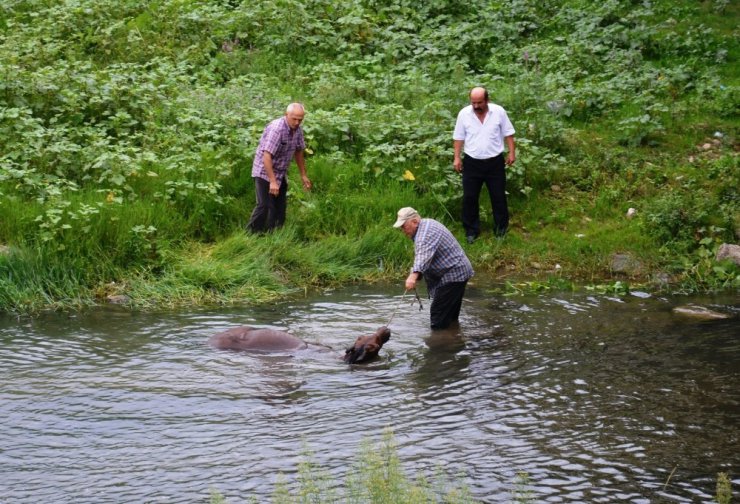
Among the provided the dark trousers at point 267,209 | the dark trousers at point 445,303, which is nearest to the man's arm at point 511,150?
the dark trousers at point 267,209

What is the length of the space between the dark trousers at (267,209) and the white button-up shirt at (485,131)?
2590 mm

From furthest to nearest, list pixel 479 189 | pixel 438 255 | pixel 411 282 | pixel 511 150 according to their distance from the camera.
→ 1. pixel 479 189
2. pixel 511 150
3. pixel 438 255
4. pixel 411 282

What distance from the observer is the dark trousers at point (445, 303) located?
10.8m

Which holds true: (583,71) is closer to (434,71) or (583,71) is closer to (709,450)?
(434,71)

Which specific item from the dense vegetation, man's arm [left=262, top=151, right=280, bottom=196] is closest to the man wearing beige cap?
the dense vegetation

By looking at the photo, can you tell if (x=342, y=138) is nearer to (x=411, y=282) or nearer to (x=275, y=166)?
(x=275, y=166)

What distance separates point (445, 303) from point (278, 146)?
3465mm

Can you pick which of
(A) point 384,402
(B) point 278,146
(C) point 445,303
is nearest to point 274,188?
(B) point 278,146

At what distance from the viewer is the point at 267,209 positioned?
13.4m

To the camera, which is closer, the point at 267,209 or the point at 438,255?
the point at 438,255

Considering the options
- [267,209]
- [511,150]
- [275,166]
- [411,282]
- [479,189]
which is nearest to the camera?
[411,282]

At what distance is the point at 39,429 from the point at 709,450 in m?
5.23

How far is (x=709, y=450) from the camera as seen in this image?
7.44 m

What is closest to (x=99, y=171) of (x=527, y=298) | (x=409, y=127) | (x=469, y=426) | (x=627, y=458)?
(x=409, y=127)
